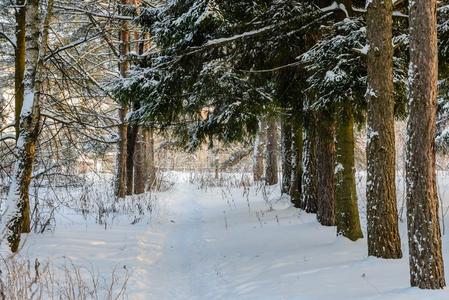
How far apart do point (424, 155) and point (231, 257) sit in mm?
3402

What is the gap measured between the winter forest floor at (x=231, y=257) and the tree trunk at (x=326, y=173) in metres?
0.28

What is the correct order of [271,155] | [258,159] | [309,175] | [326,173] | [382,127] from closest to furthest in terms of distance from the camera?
[382,127] → [326,173] → [309,175] → [271,155] → [258,159]

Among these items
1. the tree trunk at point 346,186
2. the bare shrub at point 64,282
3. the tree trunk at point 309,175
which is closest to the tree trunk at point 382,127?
the tree trunk at point 346,186

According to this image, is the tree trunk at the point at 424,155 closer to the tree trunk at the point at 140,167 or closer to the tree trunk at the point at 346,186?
the tree trunk at the point at 346,186

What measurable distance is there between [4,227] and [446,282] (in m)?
5.07

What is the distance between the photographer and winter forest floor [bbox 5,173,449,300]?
4.37 meters

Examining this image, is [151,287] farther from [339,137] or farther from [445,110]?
[445,110]

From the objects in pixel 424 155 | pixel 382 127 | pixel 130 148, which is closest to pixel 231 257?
pixel 382 127

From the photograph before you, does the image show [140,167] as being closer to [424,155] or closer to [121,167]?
[121,167]

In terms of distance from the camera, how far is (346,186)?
245 inches

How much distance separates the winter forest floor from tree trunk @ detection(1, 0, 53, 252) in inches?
19.0

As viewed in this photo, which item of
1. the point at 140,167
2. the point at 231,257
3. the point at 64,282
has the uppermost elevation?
the point at 140,167

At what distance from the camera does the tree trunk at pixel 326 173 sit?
7250 millimetres

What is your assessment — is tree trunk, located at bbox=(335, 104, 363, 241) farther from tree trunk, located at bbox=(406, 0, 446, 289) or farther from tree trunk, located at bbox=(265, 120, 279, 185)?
tree trunk, located at bbox=(265, 120, 279, 185)
